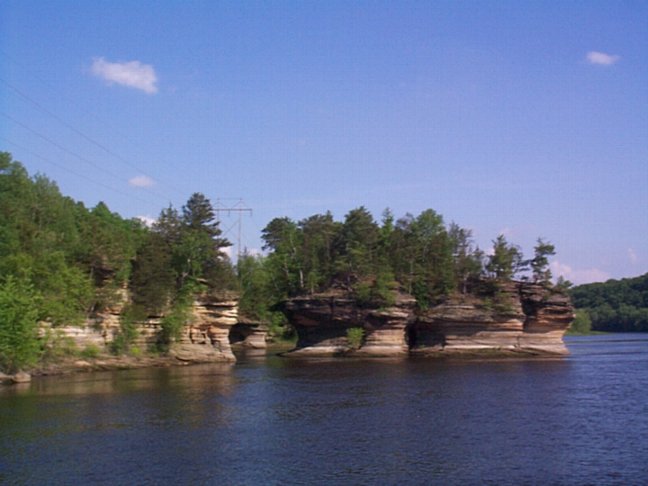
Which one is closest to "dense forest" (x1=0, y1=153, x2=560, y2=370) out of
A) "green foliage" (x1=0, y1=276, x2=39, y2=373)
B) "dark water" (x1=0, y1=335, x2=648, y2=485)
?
"green foliage" (x1=0, y1=276, x2=39, y2=373)

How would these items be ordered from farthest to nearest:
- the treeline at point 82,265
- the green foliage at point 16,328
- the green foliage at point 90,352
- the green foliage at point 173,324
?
the green foliage at point 173,324 → the green foliage at point 90,352 → the treeline at point 82,265 → the green foliage at point 16,328

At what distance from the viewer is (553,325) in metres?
91.3

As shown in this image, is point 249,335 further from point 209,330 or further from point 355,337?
point 209,330

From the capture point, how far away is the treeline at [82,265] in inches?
2248

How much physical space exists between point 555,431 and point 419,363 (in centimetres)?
4187

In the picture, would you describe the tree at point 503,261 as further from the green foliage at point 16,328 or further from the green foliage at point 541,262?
the green foliage at point 16,328

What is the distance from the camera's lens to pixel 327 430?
35.9 meters

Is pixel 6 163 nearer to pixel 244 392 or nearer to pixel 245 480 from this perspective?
pixel 244 392

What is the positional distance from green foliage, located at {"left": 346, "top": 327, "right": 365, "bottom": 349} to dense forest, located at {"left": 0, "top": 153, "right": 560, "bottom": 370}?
4069 mm

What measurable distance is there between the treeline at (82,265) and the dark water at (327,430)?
667cm

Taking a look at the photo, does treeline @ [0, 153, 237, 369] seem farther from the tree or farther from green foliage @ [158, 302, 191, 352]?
the tree

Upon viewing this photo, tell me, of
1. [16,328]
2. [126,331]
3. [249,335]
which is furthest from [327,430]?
[249,335]

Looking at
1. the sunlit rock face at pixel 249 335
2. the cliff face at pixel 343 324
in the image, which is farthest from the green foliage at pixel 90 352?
the sunlit rock face at pixel 249 335

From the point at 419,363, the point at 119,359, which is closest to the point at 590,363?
the point at 419,363
